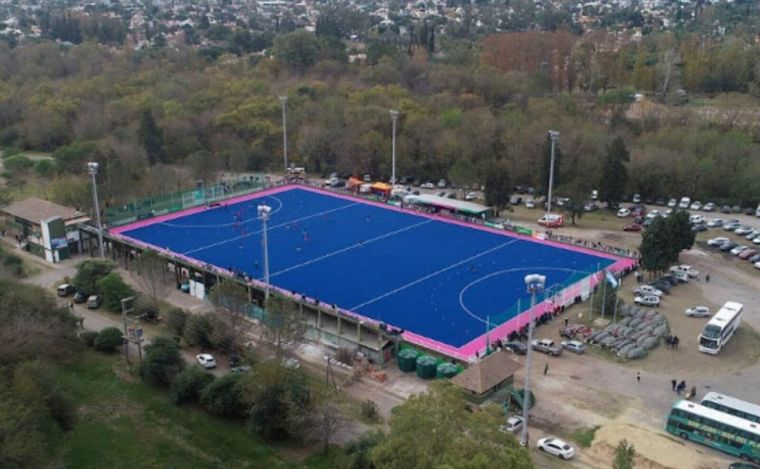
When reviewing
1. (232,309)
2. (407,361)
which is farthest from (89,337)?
(407,361)

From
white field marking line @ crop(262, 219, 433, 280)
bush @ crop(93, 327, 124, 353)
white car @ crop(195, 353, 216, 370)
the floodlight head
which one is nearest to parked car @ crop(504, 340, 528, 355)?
the floodlight head

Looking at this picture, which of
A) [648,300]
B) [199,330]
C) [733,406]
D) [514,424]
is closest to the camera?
[733,406]

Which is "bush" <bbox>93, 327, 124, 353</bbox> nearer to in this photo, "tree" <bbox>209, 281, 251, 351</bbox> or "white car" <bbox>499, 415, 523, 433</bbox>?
"tree" <bbox>209, 281, 251, 351</bbox>

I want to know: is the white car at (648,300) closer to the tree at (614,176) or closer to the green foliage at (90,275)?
the tree at (614,176)

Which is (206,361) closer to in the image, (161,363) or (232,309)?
(161,363)

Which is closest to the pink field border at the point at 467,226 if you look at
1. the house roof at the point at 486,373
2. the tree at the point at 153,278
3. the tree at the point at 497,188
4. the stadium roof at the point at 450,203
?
the stadium roof at the point at 450,203

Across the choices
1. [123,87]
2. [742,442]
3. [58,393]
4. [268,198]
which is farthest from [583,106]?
[58,393]
